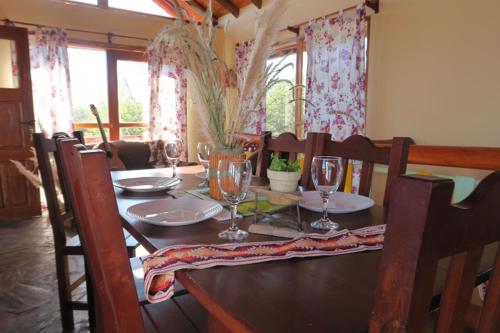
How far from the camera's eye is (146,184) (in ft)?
4.89

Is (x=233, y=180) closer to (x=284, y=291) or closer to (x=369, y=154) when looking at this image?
(x=284, y=291)

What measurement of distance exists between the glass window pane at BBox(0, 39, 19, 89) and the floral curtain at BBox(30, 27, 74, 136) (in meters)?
0.27

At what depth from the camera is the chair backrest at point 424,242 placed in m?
0.30

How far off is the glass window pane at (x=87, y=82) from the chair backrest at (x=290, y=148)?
3.36 metres

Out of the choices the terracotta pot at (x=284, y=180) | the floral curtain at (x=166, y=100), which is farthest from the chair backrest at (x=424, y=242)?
the floral curtain at (x=166, y=100)

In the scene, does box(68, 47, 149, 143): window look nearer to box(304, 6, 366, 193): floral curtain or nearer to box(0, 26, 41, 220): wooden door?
box(0, 26, 41, 220): wooden door

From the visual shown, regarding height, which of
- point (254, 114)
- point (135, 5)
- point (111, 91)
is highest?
point (135, 5)

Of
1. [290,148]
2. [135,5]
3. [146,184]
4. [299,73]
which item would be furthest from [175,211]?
[135,5]

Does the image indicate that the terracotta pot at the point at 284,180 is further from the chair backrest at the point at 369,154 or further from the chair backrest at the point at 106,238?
the chair backrest at the point at 106,238

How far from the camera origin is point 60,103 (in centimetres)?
411

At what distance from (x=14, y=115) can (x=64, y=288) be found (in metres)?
2.83

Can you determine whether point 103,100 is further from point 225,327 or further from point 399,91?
point 225,327

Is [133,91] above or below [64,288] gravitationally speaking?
above

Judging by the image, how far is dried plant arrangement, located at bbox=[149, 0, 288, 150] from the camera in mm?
1062
